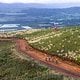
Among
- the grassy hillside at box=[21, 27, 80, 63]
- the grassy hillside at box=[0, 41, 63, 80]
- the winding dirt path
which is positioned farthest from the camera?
the grassy hillside at box=[21, 27, 80, 63]

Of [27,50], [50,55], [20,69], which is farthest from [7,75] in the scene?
[27,50]

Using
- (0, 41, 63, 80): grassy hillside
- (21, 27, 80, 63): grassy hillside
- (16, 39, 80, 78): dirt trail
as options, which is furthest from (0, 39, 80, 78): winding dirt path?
(0, 41, 63, 80): grassy hillside

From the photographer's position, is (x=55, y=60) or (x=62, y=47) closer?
(x=55, y=60)

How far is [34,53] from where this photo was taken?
59562 millimetres

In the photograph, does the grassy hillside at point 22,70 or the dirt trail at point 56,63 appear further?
the dirt trail at point 56,63

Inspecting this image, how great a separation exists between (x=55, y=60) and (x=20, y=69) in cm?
623

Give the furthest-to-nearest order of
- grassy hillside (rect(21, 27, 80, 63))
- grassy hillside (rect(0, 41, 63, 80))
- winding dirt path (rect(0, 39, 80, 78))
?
grassy hillside (rect(21, 27, 80, 63))
winding dirt path (rect(0, 39, 80, 78))
grassy hillside (rect(0, 41, 63, 80))

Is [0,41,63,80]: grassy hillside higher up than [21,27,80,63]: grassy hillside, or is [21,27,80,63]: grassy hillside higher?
[21,27,80,63]: grassy hillside

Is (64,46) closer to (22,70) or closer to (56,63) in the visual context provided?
(56,63)

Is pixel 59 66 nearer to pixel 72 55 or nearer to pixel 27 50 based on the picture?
pixel 72 55

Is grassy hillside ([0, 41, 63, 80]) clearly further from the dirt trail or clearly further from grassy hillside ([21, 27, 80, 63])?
grassy hillside ([21, 27, 80, 63])

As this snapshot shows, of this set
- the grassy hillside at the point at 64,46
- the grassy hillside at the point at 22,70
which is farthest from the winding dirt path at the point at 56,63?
the grassy hillside at the point at 22,70

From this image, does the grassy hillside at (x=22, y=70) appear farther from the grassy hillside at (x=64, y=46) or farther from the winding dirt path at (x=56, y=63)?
the grassy hillside at (x=64, y=46)

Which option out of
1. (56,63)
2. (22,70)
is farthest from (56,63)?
(22,70)
